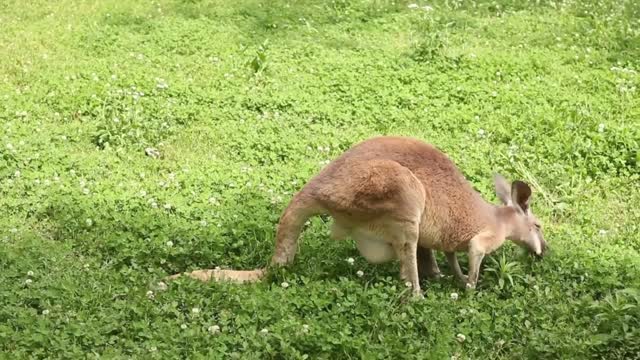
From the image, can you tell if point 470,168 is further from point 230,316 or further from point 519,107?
point 230,316

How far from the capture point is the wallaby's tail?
5246mm

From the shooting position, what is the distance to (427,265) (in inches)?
221

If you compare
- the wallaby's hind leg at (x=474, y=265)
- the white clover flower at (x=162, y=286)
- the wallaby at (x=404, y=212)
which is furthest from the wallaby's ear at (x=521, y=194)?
the white clover flower at (x=162, y=286)

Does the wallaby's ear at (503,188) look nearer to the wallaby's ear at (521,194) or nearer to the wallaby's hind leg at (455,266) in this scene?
the wallaby's ear at (521,194)

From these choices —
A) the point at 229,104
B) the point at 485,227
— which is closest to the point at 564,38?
the point at 229,104

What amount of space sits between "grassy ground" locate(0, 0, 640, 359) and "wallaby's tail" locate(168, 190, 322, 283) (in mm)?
114

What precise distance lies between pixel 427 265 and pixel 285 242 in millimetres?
973

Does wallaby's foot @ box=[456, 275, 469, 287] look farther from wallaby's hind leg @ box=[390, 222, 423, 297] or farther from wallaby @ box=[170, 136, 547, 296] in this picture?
wallaby's hind leg @ box=[390, 222, 423, 297]

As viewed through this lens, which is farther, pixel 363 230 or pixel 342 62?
pixel 342 62

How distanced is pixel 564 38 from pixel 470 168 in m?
3.52

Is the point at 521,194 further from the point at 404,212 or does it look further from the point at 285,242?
the point at 285,242

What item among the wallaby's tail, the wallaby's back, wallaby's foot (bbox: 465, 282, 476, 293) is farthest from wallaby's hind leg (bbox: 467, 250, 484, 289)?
the wallaby's tail

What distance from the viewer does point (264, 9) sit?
422 inches

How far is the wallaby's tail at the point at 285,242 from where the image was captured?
5.25 m
